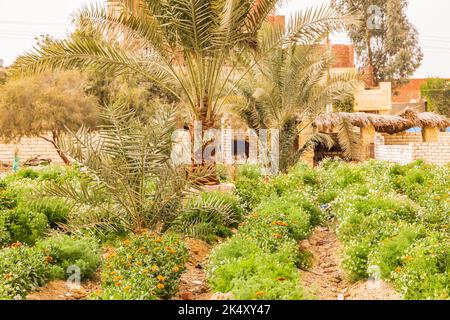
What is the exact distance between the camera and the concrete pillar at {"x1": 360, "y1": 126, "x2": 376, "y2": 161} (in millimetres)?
25766

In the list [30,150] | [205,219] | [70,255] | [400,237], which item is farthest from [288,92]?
[30,150]

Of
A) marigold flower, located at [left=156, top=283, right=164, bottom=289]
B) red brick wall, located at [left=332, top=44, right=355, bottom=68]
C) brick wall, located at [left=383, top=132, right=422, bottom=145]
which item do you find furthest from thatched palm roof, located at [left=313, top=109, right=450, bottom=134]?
marigold flower, located at [left=156, top=283, right=164, bottom=289]

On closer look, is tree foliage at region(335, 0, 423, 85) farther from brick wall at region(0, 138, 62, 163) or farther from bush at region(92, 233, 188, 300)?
bush at region(92, 233, 188, 300)

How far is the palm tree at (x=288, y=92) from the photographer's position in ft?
51.5

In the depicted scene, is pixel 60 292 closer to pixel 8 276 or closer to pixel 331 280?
pixel 8 276

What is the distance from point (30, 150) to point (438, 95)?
29078 millimetres

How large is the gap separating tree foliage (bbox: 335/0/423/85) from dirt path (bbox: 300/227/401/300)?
27978 mm

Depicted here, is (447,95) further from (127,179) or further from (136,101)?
(127,179)

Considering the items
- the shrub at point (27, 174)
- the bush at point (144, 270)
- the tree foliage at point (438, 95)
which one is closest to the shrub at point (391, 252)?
the bush at point (144, 270)

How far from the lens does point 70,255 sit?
21.3ft

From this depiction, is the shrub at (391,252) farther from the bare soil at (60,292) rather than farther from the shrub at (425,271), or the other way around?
the bare soil at (60,292)

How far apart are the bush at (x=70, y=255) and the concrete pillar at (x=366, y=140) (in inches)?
809

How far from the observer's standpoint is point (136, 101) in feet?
83.1
